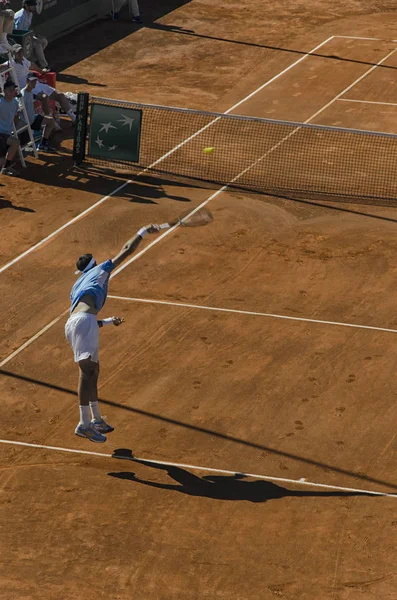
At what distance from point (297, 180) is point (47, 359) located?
8.90m

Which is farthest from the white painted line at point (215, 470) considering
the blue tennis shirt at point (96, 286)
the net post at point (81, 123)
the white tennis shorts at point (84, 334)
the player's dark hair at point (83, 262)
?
the net post at point (81, 123)

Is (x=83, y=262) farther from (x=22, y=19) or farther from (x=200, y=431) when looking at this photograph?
(x=22, y=19)

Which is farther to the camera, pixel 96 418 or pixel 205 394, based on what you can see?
pixel 205 394

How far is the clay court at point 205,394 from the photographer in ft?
40.6

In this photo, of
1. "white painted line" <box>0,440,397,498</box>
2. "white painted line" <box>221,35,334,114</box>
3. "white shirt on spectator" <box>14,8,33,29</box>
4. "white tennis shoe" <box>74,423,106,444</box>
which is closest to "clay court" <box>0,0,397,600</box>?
"white painted line" <box>0,440,397,498</box>

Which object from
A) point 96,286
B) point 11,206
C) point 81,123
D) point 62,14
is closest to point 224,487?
point 96,286

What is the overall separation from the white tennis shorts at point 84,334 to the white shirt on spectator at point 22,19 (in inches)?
695

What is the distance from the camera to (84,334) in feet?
46.7

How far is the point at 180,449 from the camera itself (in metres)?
14.7

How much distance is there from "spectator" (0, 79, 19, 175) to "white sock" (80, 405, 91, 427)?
10.8 metres

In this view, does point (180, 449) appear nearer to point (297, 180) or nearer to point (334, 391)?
point (334, 391)

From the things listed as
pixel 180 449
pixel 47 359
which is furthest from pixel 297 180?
pixel 180 449

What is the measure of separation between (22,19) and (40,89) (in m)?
4.86

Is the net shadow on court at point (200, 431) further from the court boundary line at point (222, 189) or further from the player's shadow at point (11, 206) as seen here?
the player's shadow at point (11, 206)
